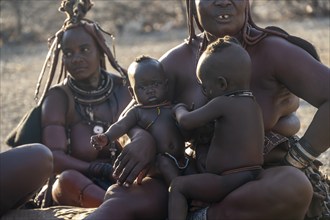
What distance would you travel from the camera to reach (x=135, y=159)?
4207mm

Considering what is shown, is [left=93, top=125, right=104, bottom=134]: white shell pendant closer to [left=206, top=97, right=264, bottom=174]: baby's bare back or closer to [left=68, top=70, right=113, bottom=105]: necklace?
[left=68, top=70, right=113, bottom=105]: necklace

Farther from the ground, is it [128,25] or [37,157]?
[37,157]

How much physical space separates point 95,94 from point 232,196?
81.2 inches

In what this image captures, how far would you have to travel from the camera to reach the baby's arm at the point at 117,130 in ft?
13.6

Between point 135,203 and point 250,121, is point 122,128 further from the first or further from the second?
point 250,121

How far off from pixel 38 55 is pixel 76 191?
12.2 meters

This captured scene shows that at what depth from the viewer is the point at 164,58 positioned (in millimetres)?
4570

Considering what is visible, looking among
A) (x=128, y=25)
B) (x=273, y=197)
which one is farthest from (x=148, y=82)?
(x=128, y=25)

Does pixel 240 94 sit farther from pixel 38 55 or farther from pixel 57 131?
pixel 38 55

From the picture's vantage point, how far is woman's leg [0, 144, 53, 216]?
4.55 m

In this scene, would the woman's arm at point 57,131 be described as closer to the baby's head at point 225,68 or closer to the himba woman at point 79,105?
the himba woman at point 79,105

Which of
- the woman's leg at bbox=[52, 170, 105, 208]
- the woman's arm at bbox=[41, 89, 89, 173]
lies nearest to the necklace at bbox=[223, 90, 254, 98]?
the woman's leg at bbox=[52, 170, 105, 208]

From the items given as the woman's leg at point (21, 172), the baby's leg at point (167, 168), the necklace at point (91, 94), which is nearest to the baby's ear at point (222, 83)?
the baby's leg at point (167, 168)

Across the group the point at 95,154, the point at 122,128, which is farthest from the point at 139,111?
the point at 95,154
